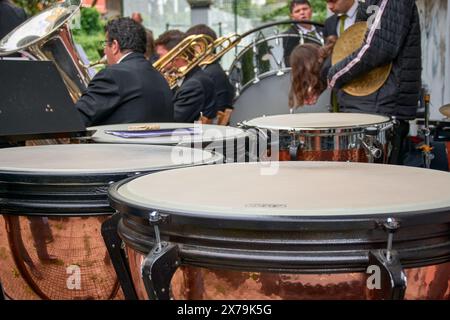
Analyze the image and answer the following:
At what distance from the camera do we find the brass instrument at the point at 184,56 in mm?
5215

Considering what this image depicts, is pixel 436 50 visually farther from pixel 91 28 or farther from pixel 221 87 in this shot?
pixel 91 28

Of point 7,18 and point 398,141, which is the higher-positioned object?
point 7,18

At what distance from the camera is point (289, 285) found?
1086mm

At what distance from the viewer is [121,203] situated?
1.20m

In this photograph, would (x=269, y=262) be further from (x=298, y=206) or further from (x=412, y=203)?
(x=412, y=203)

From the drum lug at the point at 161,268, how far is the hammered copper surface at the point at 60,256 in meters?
0.47

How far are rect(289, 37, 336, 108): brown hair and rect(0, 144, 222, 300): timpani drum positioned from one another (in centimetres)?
227

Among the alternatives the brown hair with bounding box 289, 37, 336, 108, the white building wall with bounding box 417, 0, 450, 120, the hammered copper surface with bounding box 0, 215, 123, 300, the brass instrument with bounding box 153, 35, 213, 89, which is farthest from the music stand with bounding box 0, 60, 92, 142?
the white building wall with bounding box 417, 0, 450, 120

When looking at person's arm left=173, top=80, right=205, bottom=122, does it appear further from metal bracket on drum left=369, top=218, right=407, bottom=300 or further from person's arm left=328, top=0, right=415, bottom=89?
metal bracket on drum left=369, top=218, right=407, bottom=300

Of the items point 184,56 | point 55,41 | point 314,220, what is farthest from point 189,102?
point 314,220

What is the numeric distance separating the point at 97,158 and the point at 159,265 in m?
0.75

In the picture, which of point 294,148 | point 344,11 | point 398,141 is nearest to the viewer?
point 294,148

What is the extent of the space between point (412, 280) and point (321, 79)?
2.77m
